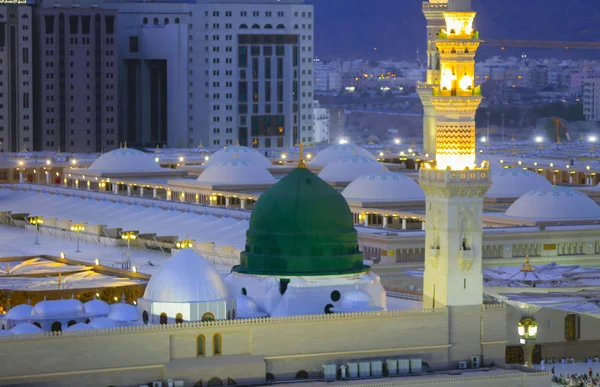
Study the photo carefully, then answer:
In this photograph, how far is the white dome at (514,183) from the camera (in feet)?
341

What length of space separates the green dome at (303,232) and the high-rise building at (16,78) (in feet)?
375

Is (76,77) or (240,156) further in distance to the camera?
(76,77)

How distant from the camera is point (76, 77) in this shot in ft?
582

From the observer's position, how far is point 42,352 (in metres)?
55.5

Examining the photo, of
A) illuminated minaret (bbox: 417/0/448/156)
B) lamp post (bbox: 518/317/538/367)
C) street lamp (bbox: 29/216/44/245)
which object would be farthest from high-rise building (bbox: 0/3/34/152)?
lamp post (bbox: 518/317/538/367)

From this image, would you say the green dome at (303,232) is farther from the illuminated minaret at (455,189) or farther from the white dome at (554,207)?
the white dome at (554,207)

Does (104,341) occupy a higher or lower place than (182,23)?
lower

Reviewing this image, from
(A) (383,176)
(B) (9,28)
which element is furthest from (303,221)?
(B) (9,28)

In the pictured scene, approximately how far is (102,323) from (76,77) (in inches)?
4732

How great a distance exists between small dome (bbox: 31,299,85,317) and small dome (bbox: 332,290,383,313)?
306 inches

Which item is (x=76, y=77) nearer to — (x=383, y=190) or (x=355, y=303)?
(x=383, y=190)

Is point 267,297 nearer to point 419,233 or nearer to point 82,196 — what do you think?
point 419,233

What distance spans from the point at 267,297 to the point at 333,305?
200cm

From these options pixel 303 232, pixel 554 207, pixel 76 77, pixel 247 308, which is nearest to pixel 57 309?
pixel 247 308
